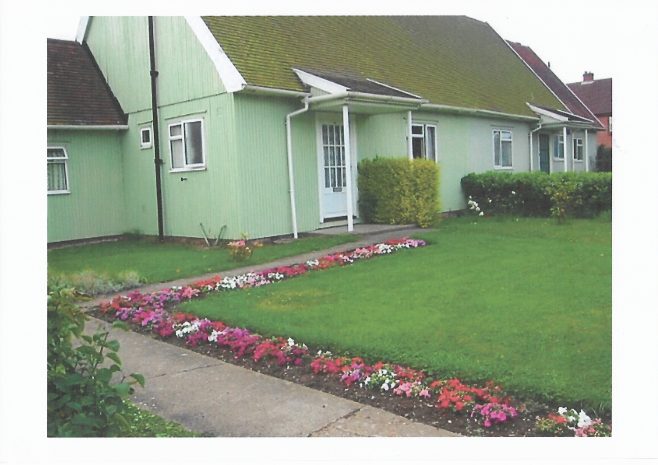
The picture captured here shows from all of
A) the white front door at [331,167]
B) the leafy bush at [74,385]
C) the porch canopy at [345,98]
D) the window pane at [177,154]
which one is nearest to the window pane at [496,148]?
the porch canopy at [345,98]

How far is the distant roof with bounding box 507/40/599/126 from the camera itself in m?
25.5

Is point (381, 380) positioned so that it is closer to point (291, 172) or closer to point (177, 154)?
point (291, 172)

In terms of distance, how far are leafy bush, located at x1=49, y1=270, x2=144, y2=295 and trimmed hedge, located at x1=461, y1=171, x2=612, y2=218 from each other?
1038 centimetres

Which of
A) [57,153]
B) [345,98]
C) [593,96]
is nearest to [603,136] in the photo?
[593,96]

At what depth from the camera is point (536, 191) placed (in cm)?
1666

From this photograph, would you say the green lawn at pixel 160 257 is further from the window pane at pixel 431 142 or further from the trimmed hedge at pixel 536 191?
the trimmed hedge at pixel 536 191

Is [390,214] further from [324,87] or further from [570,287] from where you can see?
[570,287]

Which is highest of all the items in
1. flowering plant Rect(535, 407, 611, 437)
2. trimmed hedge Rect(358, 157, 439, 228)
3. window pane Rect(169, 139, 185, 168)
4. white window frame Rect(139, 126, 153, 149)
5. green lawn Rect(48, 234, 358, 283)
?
white window frame Rect(139, 126, 153, 149)

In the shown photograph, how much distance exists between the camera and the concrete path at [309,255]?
8996 millimetres

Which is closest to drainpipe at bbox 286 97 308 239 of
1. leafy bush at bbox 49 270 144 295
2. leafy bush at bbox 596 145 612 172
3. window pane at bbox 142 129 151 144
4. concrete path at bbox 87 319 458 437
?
window pane at bbox 142 129 151 144

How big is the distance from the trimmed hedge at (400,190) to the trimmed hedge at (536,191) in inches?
128

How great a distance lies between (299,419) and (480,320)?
2.63 metres

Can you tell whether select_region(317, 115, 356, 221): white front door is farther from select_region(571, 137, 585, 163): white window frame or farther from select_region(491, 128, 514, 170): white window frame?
select_region(571, 137, 585, 163): white window frame

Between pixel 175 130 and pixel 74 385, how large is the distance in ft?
34.1
